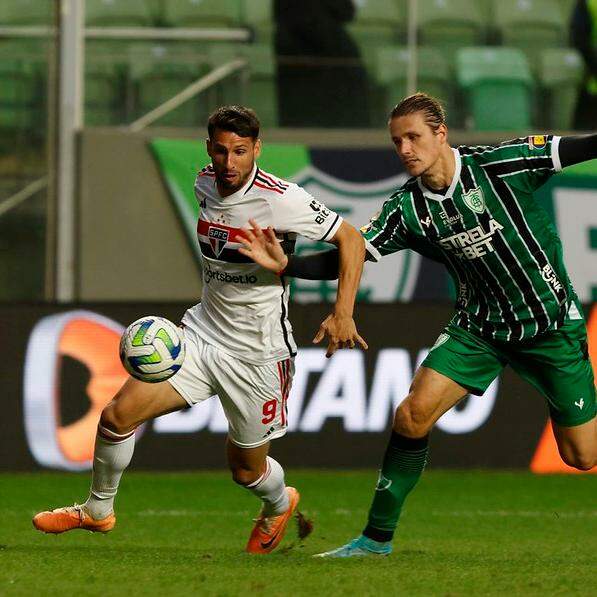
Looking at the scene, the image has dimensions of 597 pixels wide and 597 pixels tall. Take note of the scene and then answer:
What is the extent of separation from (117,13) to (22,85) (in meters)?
1.15

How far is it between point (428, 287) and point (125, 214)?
→ 9.62ft

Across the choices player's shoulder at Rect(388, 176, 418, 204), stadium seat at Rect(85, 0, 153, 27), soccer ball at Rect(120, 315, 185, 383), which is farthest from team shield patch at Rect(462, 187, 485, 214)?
stadium seat at Rect(85, 0, 153, 27)

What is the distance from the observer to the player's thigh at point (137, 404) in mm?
6633

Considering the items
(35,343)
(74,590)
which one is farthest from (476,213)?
(35,343)

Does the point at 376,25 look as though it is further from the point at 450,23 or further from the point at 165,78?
the point at 165,78

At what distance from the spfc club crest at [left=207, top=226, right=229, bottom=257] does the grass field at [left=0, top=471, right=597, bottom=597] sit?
138cm

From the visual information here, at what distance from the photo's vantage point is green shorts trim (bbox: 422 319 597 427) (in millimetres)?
6789

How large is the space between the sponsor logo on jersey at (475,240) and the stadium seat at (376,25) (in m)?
7.73

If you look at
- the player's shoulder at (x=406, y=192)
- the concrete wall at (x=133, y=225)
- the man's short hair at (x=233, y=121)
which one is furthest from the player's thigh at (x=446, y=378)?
the concrete wall at (x=133, y=225)

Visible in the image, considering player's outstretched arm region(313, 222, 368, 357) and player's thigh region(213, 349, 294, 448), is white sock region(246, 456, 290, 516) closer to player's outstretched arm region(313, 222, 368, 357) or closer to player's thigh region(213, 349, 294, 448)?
player's thigh region(213, 349, 294, 448)

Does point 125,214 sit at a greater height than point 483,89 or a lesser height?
lesser

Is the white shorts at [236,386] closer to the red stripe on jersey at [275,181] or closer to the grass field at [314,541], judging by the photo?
the grass field at [314,541]

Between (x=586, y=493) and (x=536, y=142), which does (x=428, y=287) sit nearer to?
(x=586, y=493)

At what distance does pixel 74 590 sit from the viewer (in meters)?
5.47
